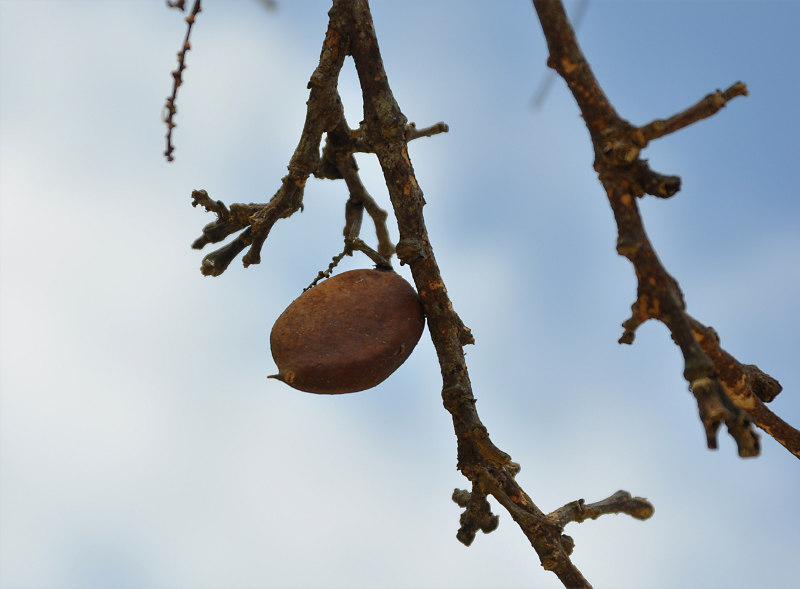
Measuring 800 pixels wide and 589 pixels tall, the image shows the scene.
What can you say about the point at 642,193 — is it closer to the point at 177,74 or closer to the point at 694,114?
the point at 694,114

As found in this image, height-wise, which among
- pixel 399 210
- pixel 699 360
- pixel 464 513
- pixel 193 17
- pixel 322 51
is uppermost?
pixel 322 51

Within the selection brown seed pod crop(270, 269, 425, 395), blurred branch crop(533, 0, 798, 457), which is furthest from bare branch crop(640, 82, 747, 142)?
brown seed pod crop(270, 269, 425, 395)

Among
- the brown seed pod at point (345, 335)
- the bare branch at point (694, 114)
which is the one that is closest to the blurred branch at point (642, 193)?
the bare branch at point (694, 114)

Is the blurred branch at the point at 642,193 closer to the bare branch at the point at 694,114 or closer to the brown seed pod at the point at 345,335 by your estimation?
the bare branch at the point at 694,114

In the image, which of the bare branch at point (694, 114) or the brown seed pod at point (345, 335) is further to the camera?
the brown seed pod at point (345, 335)

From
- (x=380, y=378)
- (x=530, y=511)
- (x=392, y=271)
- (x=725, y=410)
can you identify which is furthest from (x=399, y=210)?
(x=725, y=410)

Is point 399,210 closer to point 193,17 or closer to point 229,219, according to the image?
point 229,219

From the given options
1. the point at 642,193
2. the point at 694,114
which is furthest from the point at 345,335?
the point at 694,114
